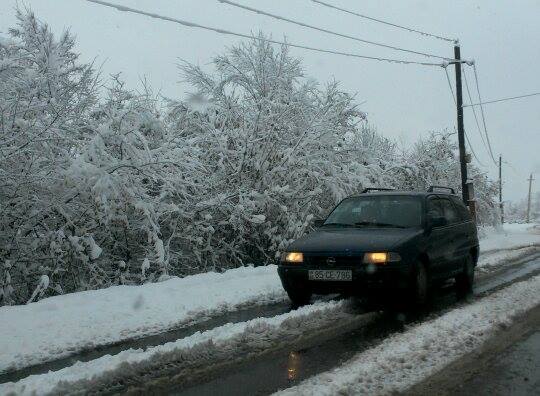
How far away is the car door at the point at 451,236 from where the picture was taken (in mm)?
7983

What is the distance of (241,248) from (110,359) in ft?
29.0

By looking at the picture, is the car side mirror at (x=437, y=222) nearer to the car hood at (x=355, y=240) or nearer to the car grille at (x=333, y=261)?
the car hood at (x=355, y=240)

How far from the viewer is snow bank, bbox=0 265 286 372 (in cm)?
527

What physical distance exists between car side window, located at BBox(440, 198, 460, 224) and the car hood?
1504 mm

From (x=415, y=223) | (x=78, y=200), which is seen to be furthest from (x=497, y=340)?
(x=78, y=200)

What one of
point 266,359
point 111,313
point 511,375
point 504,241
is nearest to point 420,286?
point 511,375

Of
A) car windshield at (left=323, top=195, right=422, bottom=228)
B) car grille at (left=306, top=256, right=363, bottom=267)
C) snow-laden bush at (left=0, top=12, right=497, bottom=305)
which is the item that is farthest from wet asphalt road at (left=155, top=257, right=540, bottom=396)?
snow-laden bush at (left=0, top=12, right=497, bottom=305)

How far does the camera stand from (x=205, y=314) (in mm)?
6746

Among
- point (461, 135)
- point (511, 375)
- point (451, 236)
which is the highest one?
point (461, 135)

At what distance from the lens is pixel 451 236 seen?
828 cm

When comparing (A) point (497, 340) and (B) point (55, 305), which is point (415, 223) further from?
(B) point (55, 305)

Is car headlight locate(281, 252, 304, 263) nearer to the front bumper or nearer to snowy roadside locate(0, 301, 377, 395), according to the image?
the front bumper

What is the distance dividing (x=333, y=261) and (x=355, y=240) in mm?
449

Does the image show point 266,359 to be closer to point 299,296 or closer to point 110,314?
point 299,296
